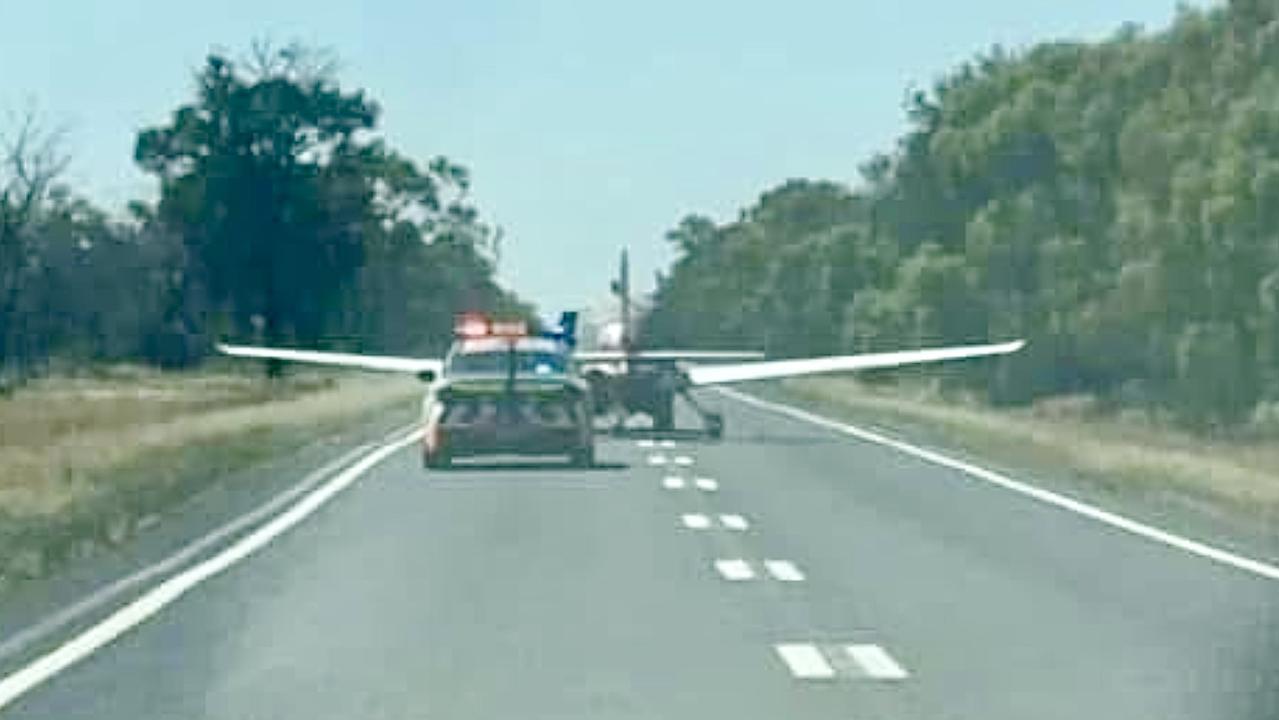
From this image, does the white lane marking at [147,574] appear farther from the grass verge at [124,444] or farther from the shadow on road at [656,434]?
the shadow on road at [656,434]

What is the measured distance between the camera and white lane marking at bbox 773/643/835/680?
52.5ft

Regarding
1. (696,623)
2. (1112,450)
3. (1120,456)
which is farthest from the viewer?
(1112,450)

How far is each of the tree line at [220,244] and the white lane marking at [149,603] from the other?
68297mm

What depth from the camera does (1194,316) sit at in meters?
68.5

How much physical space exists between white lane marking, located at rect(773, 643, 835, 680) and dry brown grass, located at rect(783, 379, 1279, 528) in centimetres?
1286

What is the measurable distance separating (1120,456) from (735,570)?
20205 mm

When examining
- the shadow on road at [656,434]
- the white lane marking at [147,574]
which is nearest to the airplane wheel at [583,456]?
the white lane marking at [147,574]

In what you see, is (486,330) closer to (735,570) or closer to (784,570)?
(735,570)

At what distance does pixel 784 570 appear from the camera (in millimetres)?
23172

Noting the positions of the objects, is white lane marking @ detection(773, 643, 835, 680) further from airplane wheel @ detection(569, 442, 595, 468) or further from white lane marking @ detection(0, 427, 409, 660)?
airplane wheel @ detection(569, 442, 595, 468)

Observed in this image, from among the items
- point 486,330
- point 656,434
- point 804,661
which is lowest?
point 656,434

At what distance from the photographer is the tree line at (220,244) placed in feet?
343

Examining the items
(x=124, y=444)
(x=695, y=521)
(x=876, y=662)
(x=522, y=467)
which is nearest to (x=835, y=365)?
(x=124, y=444)

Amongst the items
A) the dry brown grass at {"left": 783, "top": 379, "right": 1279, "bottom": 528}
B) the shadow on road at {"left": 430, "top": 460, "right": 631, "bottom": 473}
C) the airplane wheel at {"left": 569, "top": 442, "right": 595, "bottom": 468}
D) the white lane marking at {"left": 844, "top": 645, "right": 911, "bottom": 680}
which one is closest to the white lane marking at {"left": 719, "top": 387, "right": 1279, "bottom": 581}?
the dry brown grass at {"left": 783, "top": 379, "right": 1279, "bottom": 528}
